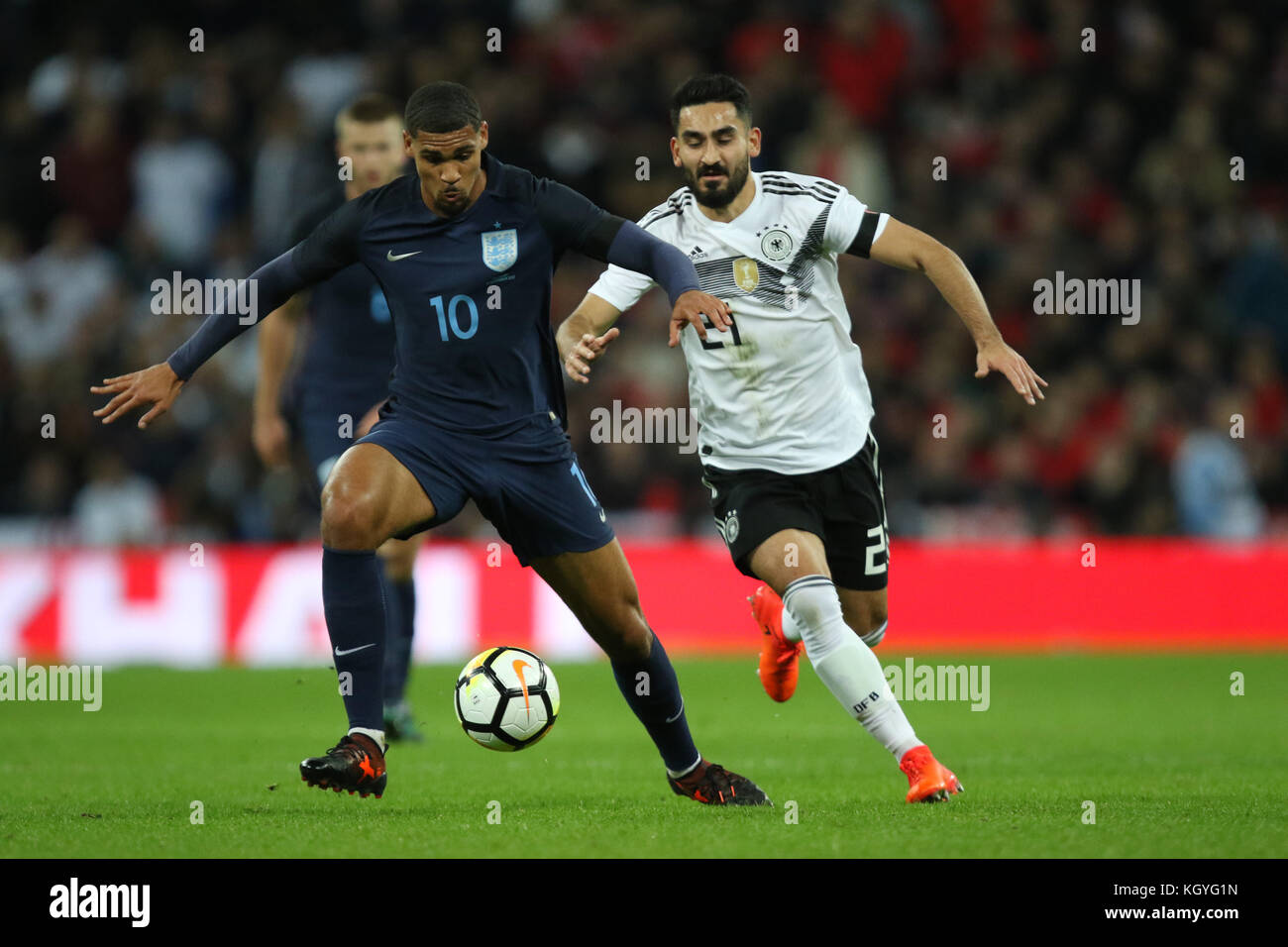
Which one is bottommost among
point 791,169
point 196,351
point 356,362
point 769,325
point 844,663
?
point 844,663

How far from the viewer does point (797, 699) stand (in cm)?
1100

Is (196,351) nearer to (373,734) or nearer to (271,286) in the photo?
(271,286)

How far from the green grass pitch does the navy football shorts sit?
91 centimetres

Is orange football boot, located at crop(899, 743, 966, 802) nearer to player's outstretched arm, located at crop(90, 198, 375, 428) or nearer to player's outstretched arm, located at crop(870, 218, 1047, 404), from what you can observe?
player's outstretched arm, located at crop(870, 218, 1047, 404)

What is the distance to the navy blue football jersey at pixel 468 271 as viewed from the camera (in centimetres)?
591

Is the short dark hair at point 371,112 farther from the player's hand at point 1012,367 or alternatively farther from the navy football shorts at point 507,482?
the player's hand at point 1012,367

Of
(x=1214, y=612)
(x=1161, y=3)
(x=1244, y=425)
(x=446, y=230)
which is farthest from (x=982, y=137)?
(x=446, y=230)

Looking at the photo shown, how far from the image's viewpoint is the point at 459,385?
236 inches

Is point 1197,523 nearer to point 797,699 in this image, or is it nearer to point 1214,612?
point 1214,612

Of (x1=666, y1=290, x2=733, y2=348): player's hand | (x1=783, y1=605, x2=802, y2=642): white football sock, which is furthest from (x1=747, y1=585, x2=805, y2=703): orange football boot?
(x1=666, y1=290, x2=733, y2=348): player's hand

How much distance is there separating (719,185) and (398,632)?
2.91m

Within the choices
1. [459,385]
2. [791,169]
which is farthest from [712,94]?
[791,169]

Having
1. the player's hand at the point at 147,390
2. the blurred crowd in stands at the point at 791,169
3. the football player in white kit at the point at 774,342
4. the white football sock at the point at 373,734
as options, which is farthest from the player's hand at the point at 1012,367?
the blurred crowd in stands at the point at 791,169

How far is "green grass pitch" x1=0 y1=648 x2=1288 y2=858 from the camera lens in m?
5.10
